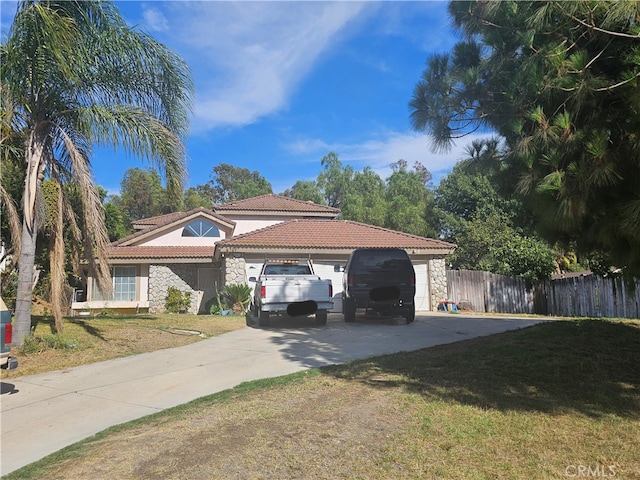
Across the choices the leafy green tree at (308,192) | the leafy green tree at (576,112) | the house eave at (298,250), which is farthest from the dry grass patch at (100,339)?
the leafy green tree at (308,192)

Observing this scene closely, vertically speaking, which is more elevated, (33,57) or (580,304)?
(33,57)

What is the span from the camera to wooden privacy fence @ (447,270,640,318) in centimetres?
1425

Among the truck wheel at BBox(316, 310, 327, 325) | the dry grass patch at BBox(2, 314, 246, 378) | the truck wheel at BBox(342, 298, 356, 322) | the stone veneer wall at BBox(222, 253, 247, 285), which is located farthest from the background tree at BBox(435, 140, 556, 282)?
the dry grass patch at BBox(2, 314, 246, 378)

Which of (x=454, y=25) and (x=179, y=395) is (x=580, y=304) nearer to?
(x=454, y=25)

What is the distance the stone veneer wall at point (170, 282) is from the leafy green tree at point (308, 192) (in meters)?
26.3

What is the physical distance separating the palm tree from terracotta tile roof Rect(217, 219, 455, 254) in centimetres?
735

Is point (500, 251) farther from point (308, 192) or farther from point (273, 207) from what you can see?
point (308, 192)

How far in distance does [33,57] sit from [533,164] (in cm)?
871

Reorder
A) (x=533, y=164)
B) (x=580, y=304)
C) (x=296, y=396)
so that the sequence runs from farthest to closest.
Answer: (x=580, y=304), (x=296, y=396), (x=533, y=164)

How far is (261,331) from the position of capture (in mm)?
12562

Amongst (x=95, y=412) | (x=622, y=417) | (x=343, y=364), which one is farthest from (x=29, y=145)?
(x=622, y=417)

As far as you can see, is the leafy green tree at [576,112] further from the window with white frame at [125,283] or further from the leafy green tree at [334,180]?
the leafy green tree at [334,180]

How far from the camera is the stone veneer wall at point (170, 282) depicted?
67.1 ft

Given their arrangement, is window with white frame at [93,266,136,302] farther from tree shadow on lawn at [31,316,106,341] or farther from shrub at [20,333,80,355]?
shrub at [20,333,80,355]
